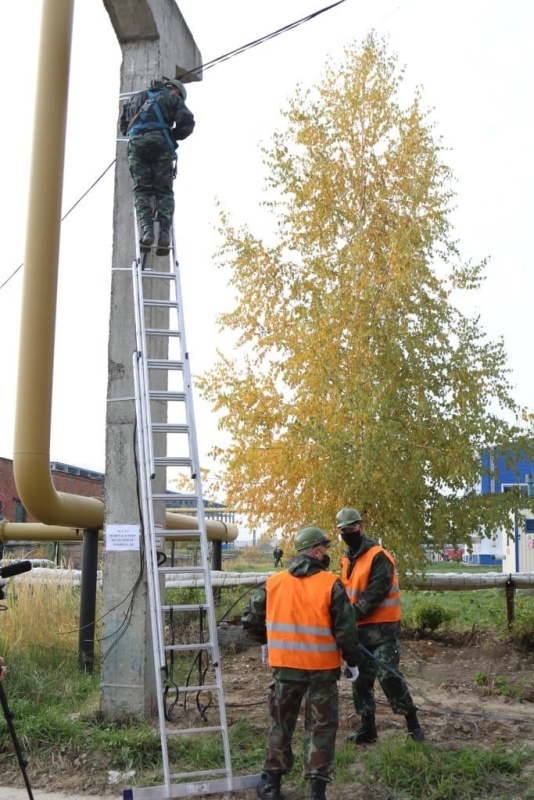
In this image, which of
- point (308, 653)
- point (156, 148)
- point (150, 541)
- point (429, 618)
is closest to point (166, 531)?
point (150, 541)

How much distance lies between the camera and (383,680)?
698 cm

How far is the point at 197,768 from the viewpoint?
654 cm

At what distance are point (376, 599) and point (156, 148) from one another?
4.67 meters

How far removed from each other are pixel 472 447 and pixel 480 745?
443cm

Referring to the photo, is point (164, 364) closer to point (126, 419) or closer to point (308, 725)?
point (126, 419)

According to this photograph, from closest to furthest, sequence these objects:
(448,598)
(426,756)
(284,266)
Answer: (426,756) → (284,266) → (448,598)

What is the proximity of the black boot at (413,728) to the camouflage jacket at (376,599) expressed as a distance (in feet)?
2.08

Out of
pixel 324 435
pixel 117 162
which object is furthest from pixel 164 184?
pixel 324 435

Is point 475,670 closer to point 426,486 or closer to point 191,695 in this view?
point 426,486

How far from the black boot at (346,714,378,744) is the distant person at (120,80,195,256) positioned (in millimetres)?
4711

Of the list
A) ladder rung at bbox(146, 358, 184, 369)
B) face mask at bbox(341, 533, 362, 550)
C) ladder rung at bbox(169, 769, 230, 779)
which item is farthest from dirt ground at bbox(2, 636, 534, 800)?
ladder rung at bbox(146, 358, 184, 369)

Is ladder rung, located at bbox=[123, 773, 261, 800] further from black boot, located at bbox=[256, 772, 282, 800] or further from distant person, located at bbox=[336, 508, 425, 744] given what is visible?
distant person, located at bbox=[336, 508, 425, 744]

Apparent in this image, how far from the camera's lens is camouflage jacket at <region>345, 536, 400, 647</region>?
712 centimetres

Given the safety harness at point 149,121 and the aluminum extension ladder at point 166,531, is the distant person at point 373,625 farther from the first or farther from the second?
the safety harness at point 149,121
